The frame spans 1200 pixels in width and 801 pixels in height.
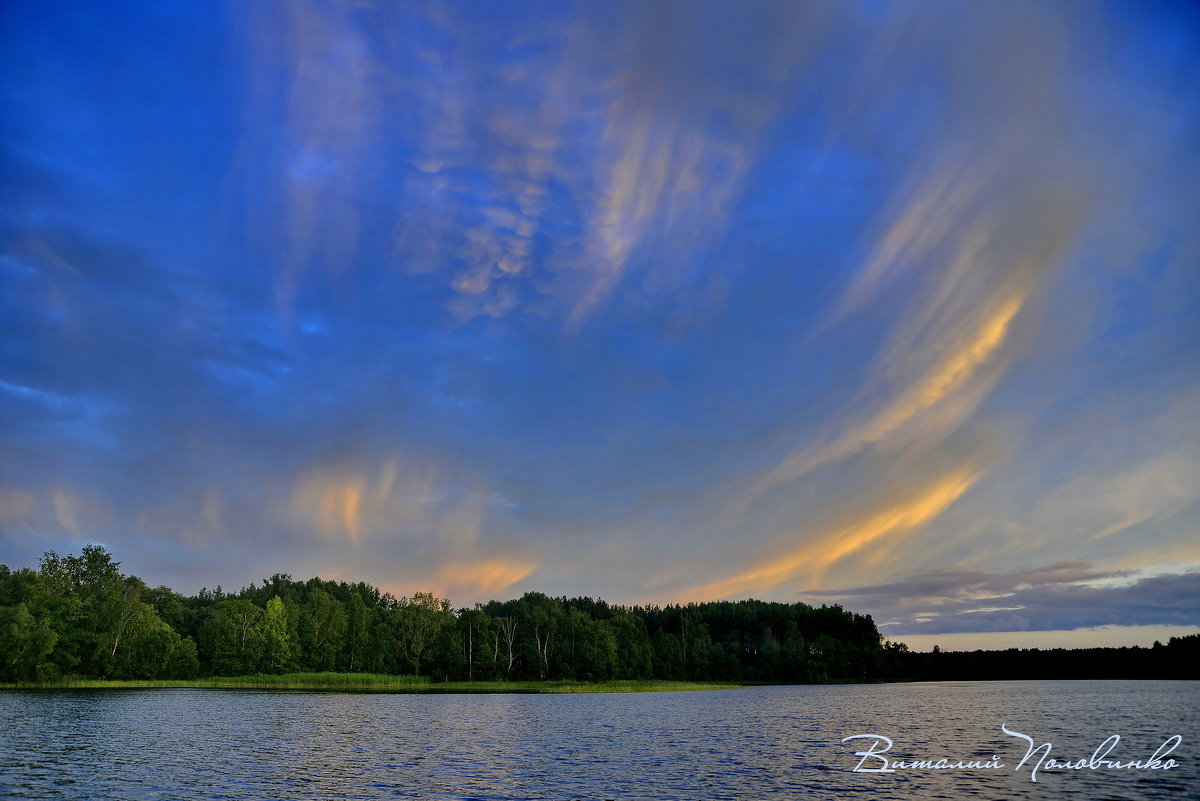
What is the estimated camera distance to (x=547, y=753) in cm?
5238

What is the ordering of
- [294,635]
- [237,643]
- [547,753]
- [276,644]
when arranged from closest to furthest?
[547,753] → [276,644] → [237,643] → [294,635]

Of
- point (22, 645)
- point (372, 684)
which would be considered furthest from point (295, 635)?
point (22, 645)

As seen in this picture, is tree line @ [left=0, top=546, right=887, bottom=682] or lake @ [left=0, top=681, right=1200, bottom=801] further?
tree line @ [left=0, top=546, right=887, bottom=682]

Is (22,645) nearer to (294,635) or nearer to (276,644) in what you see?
(276,644)

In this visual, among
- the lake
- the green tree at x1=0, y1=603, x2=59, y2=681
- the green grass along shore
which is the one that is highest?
the green tree at x1=0, y1=603, x2=59, y2=681

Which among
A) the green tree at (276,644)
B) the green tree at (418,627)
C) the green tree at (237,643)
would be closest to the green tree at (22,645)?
the green tree at (237,643)

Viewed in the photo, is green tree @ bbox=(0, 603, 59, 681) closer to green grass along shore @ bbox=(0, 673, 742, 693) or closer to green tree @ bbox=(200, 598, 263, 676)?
green grass along shore @ bbox=(0, 673, 742, 693)

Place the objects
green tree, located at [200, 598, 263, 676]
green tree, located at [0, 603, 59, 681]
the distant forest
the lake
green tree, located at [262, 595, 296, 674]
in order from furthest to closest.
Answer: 1. green tree, located at [262, 595, 296, 674]
2. green tree, located at [200, 598, 263, 676]
3. the distant forest
4. green tree, located at [0, 603, 59, 681]
5. the lake

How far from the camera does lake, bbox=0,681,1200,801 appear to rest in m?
37.4

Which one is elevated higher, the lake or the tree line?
the tree line

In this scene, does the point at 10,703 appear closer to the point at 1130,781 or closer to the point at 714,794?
the point at 714,794

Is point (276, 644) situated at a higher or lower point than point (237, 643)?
lower

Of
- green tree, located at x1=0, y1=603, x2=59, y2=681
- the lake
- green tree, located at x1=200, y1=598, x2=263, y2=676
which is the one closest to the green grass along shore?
green tree, located at x1=200, y1=598, x2=263, y2=676

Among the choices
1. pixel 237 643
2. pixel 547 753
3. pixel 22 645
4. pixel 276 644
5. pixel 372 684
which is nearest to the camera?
pixel 547 753
